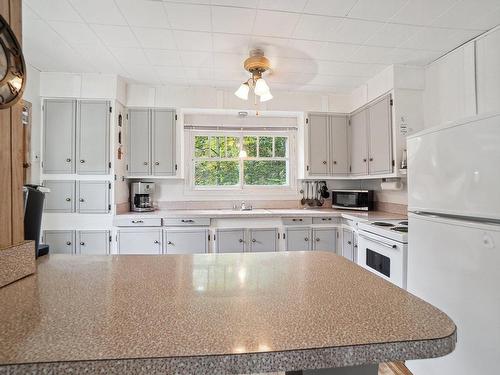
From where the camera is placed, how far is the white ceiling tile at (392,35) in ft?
6.74

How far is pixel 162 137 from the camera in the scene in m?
3.22

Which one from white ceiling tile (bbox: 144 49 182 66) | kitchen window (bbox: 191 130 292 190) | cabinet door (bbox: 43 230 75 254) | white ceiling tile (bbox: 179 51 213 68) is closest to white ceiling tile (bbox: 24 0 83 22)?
white ceiling tile (bbox: 144 49 182 66)

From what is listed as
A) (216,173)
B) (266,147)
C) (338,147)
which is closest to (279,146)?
(266,147)

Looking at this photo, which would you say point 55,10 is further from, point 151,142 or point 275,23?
point 275,23

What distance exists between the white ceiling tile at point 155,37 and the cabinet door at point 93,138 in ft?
3.30

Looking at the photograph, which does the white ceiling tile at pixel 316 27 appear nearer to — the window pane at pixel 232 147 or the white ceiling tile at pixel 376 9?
the white ceiling tile at pixel 376 9

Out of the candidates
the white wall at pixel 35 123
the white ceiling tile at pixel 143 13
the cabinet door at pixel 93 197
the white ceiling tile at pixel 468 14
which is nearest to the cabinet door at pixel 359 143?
the white ceiling tile at pixel 468 14

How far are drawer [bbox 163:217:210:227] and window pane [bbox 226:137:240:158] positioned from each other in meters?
1.14

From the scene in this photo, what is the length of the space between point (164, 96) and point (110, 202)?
1.45m

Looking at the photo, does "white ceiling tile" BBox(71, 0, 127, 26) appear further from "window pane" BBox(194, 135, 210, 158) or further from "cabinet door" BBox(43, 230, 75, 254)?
"cabinet door" BBox(43, 230, 75, 254)

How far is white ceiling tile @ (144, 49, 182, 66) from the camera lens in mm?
2424

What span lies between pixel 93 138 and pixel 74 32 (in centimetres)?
111

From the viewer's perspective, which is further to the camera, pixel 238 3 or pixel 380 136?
pixel 380 136

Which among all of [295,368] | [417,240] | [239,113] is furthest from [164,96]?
[295,368]
